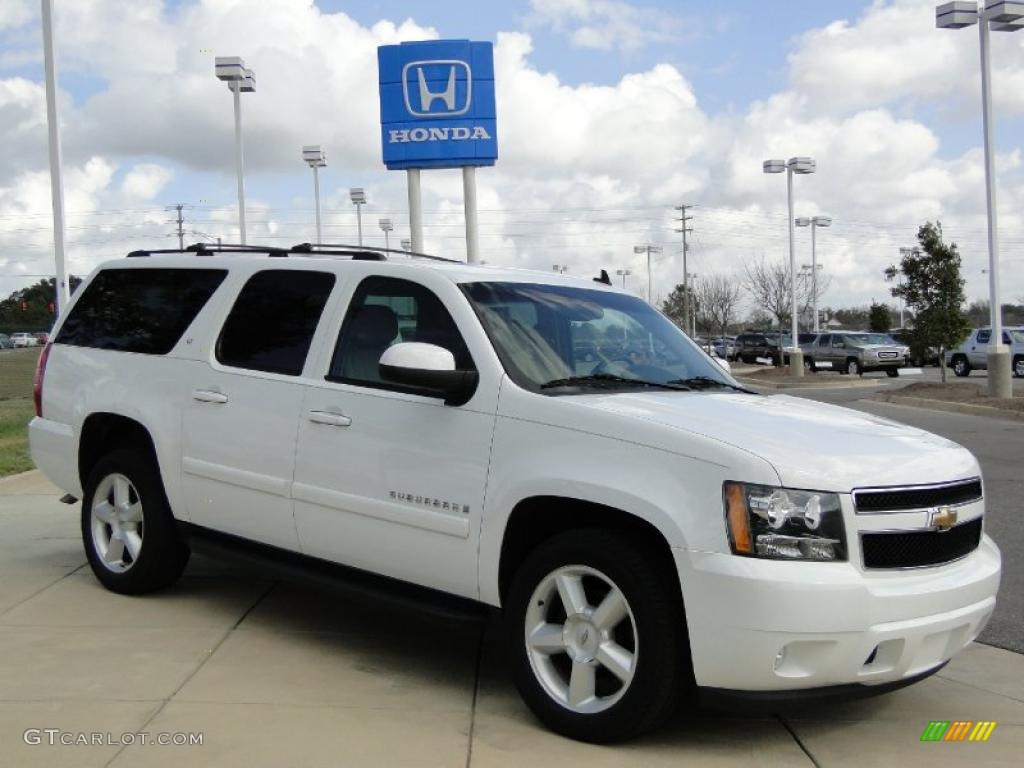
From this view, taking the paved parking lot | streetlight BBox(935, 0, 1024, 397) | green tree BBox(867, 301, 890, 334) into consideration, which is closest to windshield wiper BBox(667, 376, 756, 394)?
the paved parking lot

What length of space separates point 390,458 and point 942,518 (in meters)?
2.22

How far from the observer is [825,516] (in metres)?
3.71

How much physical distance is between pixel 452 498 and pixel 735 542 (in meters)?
1.26

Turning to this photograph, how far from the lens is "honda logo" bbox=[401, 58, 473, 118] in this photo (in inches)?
1080

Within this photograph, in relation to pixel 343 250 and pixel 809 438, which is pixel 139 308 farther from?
pixel 809 438

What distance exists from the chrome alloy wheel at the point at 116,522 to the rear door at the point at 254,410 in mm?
596

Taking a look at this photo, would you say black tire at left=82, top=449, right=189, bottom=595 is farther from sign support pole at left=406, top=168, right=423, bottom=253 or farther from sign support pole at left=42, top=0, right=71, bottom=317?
sign support pole at left=406, top=168, right=423, bottom=253

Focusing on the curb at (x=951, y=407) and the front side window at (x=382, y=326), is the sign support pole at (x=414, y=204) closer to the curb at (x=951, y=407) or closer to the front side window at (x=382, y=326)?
the curb at (x=951, y=407)

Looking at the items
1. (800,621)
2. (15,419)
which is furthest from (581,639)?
(15,419)

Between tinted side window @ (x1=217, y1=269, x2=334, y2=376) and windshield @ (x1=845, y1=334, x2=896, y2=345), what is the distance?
129ft

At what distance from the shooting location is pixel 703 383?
16.3ft

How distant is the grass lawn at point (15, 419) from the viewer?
12227 mm

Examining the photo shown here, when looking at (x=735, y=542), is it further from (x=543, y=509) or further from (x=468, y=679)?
(x=468, y=679)

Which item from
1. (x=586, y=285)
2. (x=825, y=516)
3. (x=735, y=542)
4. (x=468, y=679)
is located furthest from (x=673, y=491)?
(x=586, y=285)
